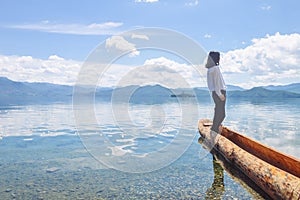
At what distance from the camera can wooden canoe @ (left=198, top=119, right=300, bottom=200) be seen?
5629mm

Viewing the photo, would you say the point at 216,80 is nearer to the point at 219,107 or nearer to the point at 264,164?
the point at 219,107

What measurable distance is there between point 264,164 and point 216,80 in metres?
4.04

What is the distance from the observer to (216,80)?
33.5ft

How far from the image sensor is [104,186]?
772cm

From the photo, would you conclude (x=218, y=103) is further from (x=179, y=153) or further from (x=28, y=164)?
(x=28, y=164)

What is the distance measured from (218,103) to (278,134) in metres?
7.98

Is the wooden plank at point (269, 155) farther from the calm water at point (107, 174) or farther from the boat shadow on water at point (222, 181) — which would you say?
the calm water at point (107, 174)

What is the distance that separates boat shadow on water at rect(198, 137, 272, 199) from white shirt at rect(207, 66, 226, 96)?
8.53ft

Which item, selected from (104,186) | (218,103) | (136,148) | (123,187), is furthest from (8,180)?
(218,103)

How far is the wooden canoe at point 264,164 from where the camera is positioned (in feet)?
18.5

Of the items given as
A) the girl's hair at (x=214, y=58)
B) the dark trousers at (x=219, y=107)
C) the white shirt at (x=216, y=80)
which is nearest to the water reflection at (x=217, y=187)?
the dark trousers at (x=219, y=107)

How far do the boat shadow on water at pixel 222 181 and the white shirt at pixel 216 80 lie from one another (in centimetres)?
260

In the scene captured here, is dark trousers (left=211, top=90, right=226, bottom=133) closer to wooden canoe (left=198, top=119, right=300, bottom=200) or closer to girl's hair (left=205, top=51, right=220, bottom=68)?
wooden canoe (left=198, top=119, right=300, bottom=200)

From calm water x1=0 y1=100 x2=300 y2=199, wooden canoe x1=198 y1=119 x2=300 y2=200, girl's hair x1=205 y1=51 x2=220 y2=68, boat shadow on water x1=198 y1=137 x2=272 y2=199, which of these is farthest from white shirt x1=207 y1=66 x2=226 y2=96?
calm water x1=0 y1=100 x2=300 y2=199
